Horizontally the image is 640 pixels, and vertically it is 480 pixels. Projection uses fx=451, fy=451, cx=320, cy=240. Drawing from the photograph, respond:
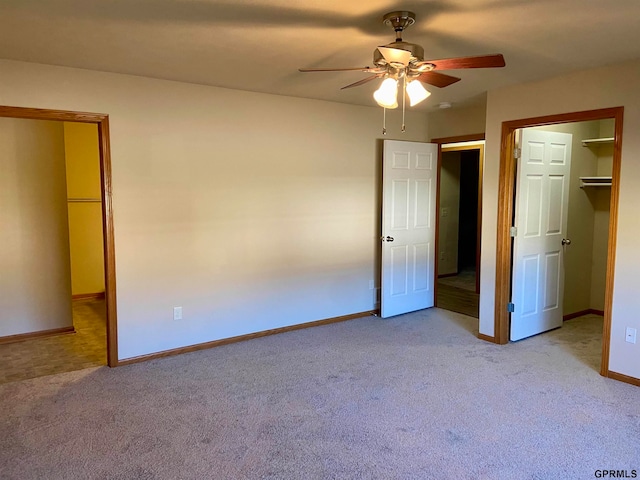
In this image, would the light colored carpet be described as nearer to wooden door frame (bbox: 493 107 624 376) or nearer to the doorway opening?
wooden door frame (bbox: 493 107 624 376)

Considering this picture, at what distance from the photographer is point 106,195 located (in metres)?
3.53

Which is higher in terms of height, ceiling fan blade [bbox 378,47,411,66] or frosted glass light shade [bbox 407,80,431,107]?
ceiling fan blade [bbox 378,47,411,66]

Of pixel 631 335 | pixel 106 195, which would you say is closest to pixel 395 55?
pixel 106 195

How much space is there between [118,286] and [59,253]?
1.42m

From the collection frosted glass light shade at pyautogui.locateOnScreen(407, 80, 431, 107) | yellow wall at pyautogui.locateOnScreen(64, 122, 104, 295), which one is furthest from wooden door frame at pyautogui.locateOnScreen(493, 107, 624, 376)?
yellow wall at pyautogui.locateOnScreen(64, 122, 104, 295)

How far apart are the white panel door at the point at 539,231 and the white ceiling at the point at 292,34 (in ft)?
3.02

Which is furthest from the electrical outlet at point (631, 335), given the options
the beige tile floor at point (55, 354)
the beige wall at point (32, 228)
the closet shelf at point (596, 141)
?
the beige wall at point (32, 228)

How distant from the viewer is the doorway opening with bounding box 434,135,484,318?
19.0ft

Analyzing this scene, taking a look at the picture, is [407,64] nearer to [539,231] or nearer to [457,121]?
[539,231]

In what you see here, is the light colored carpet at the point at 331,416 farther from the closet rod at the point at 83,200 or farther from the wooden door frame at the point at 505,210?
the closet rod at the point at 83,200

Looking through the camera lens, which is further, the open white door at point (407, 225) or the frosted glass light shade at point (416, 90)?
the open white door at point (407, 225)

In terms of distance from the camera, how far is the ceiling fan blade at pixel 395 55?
216 centimetres

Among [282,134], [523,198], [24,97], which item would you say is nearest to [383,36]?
[282,134]

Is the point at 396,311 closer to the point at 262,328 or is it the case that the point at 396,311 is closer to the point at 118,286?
the point at 262,328
